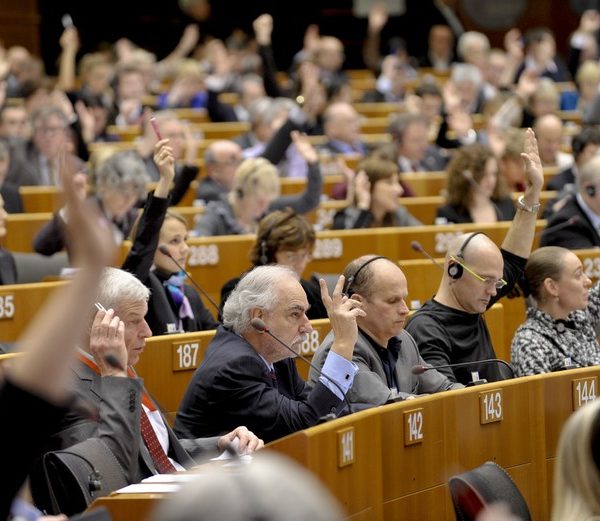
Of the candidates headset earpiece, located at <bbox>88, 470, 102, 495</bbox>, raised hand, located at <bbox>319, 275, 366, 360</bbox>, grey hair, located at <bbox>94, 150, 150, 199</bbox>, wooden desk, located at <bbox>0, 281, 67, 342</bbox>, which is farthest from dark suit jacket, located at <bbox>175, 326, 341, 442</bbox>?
grey hair, located at <bbox>94, 150, 150, 199</bbox>

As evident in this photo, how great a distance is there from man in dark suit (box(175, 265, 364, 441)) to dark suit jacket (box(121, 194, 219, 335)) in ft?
3.16

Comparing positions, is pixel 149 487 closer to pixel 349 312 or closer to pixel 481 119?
pixel 349 312

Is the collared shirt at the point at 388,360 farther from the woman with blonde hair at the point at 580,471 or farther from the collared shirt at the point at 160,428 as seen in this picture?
the woman with blonde hair at the point at 580,471

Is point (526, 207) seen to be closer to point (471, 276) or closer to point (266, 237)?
point (471, 276)

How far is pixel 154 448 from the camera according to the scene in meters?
3.63

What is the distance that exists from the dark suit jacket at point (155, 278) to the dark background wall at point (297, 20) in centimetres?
1047

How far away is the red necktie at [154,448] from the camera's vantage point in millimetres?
3623

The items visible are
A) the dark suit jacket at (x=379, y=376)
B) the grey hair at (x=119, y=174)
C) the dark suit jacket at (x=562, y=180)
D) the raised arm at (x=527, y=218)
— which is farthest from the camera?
the dark suit jacket at (x=562, y=180)

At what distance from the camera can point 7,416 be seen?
69.4 inches

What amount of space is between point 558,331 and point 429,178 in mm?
4414

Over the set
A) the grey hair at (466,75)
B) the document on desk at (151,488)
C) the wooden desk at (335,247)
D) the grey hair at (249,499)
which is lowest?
the document on desk at (151,488)

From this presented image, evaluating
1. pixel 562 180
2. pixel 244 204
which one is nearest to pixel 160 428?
pixel 244 204

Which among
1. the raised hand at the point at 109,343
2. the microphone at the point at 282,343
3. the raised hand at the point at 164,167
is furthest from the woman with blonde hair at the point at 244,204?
the raised hand at the point at 109,343

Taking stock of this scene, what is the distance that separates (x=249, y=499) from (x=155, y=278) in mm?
3806
